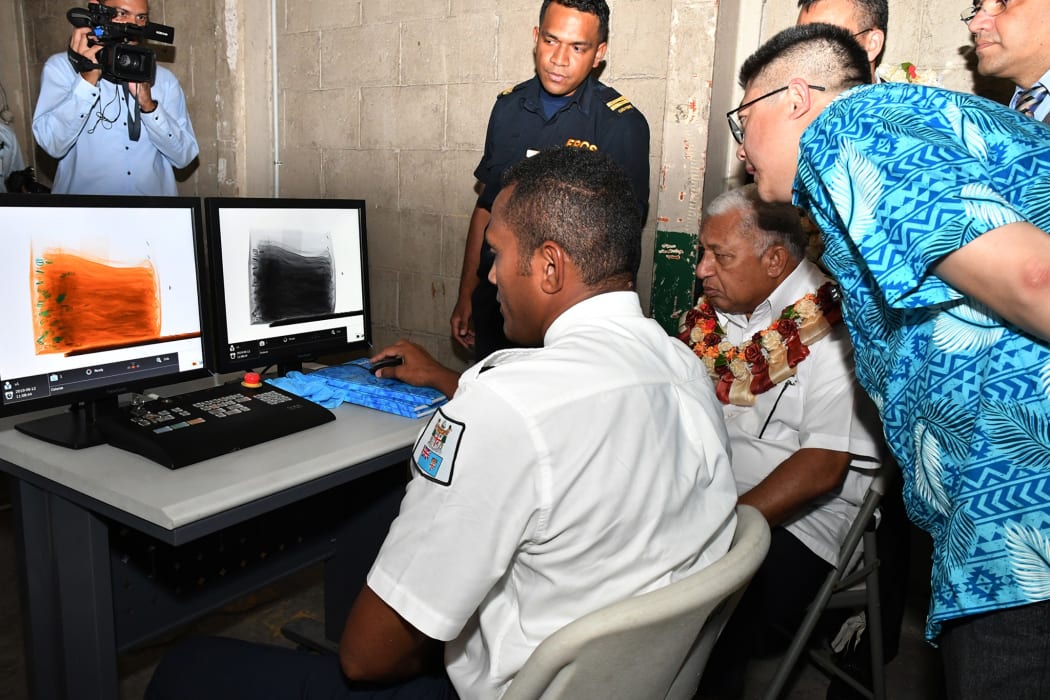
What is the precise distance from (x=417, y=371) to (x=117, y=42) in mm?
2289

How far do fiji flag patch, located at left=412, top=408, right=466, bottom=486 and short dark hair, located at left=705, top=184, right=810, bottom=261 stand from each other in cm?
119

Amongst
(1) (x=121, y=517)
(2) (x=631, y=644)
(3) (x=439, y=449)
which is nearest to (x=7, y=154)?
(1) (x=121, y=517)

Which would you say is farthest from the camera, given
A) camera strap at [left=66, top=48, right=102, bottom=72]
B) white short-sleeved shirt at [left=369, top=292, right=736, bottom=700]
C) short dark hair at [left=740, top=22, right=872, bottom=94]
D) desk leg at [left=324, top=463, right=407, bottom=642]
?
camera strap at [left=66, top=48, right=102, bottom=72]

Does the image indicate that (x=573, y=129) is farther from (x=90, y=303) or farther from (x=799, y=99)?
(x=90, y=303)

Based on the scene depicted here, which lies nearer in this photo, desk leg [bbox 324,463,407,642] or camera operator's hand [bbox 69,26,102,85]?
desk leg [bbox 324,463,407,642]

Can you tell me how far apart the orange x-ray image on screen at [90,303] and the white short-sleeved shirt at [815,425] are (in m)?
1.33

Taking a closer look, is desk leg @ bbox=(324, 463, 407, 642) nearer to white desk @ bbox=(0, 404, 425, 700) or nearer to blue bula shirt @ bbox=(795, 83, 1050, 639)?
white desk @ bbox=(0, 404, 425, 700)

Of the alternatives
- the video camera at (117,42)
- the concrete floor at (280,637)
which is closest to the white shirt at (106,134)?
the video camera at (117,42)

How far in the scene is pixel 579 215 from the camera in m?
1.12

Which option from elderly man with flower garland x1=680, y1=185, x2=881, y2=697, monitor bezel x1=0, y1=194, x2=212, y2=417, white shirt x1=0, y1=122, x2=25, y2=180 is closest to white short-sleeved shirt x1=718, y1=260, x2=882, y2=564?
elderly man with flower garland x1=680, y1=185, x2=881, y2=697

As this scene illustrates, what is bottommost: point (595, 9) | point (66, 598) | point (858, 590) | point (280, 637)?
point (280, 637)

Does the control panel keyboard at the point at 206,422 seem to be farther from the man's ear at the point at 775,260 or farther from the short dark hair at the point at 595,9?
the short dark hair at the point at 595,9

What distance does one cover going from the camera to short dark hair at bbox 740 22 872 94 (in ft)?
4.21

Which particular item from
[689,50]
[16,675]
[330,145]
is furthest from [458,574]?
[330,145]
